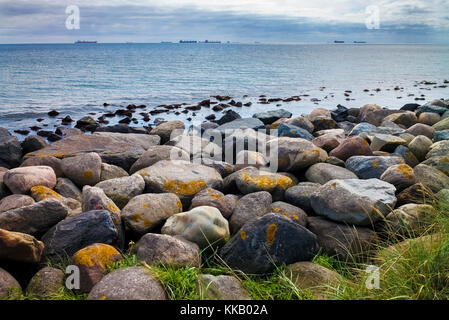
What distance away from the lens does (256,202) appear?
20.1ft

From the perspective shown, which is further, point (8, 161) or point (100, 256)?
point (8, 161)

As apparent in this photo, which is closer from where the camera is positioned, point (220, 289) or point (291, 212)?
point (220, 289)

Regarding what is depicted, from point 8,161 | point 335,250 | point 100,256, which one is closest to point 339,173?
point 335,250

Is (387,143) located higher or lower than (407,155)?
higher

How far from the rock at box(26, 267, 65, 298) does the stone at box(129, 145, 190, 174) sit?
4064mm

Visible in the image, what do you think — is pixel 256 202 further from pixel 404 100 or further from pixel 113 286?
pixel 404 100

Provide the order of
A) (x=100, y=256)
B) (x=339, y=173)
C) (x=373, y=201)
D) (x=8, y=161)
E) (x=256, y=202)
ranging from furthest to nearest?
(x=8, y=161) < (x=339, y=173) < (x=256, y=202) < (x=373, y=201) < (x=100, y=256)

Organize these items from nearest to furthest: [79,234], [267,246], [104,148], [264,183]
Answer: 1. [267,246]
2. [79,234]
3. [264,183]
4. [104,148]

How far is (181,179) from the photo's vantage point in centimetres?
702

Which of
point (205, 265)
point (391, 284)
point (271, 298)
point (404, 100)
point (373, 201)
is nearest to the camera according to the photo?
point (391, 284)

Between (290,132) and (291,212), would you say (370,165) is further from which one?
(290,132)

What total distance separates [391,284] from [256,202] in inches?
104

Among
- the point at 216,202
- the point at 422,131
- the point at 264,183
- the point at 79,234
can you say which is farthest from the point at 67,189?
the point at 422,131

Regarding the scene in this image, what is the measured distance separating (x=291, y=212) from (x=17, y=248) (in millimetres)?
3632
